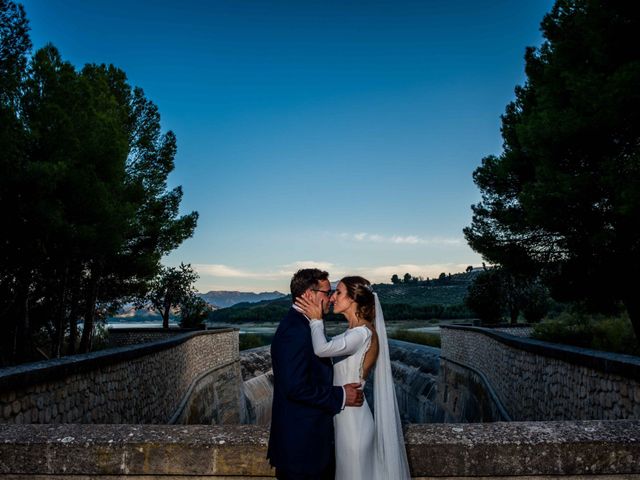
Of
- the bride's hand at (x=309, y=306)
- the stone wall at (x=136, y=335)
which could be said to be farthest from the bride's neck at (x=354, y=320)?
the stone wall at (x=136, y=335)

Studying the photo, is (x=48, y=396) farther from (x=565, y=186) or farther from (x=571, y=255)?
(x=571, y=255)

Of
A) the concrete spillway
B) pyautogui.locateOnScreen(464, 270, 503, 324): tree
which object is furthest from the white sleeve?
pyautogui.locateOnScreen(464, 270, 503, 324): tree

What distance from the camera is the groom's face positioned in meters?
2.93

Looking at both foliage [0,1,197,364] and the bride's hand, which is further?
foliage [0,1,197,364]

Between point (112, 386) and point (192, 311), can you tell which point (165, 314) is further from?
point (112, 386)

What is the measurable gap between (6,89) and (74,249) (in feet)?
16.9

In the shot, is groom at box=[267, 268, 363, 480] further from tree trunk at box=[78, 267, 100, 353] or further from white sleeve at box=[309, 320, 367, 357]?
tree trunk at box=[78, 267, 100, 353]

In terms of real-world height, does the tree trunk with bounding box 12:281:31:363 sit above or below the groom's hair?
below

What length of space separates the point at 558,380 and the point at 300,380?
261 inches

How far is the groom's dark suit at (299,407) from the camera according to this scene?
260cm

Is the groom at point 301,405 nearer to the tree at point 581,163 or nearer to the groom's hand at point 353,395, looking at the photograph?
the groom's hand at point 353,395

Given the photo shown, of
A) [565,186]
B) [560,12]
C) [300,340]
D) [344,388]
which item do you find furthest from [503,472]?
[560,12]

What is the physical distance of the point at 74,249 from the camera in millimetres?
15094

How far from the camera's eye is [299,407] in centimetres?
267
